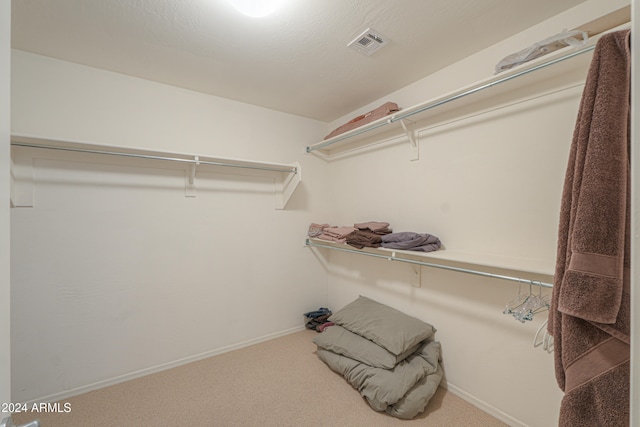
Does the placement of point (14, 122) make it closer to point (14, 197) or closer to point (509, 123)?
point (14, 197)

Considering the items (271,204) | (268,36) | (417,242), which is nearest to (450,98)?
(417,242)

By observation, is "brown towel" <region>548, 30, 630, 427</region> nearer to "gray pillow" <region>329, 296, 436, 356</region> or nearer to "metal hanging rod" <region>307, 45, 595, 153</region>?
"metal hanging rod" <region>307, 45, 595, 153</region>

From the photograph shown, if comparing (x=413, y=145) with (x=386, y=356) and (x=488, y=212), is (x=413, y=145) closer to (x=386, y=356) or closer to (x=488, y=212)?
(x=488, y=212)

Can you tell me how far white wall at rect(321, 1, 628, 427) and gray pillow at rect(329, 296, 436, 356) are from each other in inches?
4.5

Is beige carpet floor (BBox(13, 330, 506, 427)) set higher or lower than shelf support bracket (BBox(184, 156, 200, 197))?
lower

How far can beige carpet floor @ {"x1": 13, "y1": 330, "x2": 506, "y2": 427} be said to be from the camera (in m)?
1.59

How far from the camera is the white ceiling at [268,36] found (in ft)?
4.43

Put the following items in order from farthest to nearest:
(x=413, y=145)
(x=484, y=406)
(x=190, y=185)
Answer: (x=190, y=185) < (x=413, y=145) < (x=484, y=406)

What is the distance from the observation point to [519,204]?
1.54 metres

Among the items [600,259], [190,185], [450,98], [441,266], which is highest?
[450,98]

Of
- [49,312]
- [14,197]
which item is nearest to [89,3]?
[14,197]

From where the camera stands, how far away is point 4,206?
54 centimetres

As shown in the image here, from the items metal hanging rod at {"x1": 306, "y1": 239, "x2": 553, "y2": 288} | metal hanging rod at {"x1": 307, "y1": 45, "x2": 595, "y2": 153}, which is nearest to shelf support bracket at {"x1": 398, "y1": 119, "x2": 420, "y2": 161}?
metal hanging rod at {"x1": 307, "y1": 45, "x2": 595, "y2": 153}

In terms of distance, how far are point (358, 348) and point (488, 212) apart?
1.32m
